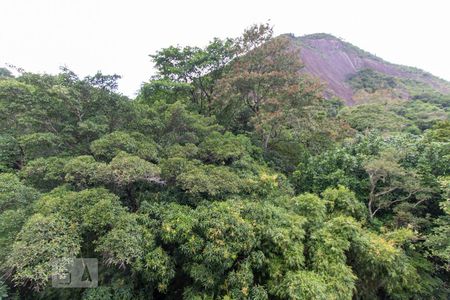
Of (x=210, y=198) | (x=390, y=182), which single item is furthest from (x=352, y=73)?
(x=210, y=198)

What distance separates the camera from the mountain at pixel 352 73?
35.8m

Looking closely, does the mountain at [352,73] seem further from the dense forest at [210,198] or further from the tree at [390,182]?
the tree at [390,182]

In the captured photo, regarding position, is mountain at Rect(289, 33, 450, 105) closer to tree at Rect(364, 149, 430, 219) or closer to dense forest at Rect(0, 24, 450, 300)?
dense forest at Rect(0, 24, 450, 300)

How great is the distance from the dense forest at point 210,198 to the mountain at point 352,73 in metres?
20.3

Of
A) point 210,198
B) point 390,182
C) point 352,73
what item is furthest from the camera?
point 352,73

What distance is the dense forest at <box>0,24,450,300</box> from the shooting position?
16.6ft

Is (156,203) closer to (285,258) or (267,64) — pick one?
(285,258)

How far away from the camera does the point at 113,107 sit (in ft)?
26.1

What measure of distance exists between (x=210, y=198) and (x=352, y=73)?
46.3 m

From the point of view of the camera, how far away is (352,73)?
44125 mm

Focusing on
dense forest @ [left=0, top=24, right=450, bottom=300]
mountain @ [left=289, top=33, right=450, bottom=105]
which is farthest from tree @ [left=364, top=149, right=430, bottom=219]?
mountain @ [left=289, top=33, right=450, bottom=105]

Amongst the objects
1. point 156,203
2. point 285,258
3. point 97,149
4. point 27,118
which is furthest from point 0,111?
point 285,258

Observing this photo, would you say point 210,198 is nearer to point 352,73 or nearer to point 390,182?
point 390,182

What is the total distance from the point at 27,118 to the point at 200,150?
16.3 feet
